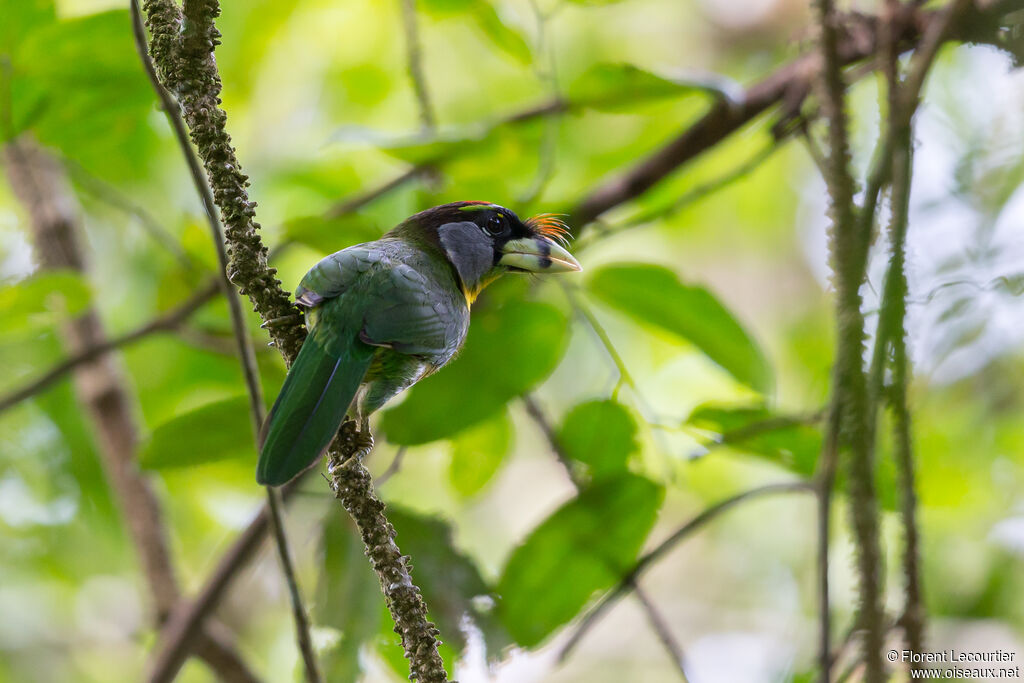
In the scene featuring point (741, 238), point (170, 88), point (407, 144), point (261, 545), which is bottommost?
point (261, 545)

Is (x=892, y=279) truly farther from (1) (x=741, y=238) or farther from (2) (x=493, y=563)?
(1) (x=741, y=238)

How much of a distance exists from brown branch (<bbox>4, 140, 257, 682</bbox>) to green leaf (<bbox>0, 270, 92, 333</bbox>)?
77 centimetres

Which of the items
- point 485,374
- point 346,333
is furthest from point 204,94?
point 485,374

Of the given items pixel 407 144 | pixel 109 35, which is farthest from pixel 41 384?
pixel 407 144

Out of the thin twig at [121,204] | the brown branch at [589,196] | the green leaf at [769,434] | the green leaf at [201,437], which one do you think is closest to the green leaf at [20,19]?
the thin twig at [121,204]

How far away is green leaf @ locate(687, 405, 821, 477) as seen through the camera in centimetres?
192

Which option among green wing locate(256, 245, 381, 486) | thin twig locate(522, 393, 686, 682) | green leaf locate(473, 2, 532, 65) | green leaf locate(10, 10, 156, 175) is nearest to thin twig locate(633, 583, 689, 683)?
thin twig locate(522, 393, 686, 682)

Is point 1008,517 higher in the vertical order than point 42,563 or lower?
higher

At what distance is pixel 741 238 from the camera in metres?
5.17

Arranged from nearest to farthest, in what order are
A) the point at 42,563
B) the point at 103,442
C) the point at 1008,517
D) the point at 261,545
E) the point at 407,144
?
the point at 407,144
the point at 261,545
the point at 103,442
the point at 1008,517
the point at 42,563

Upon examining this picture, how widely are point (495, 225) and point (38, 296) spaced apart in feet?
3.67

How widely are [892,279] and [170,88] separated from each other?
1275mm

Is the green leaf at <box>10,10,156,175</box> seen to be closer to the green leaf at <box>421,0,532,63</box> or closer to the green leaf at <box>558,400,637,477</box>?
the green leaf at <box>421,0,532,63</box>

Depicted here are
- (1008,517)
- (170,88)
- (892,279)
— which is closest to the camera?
(170,88)
